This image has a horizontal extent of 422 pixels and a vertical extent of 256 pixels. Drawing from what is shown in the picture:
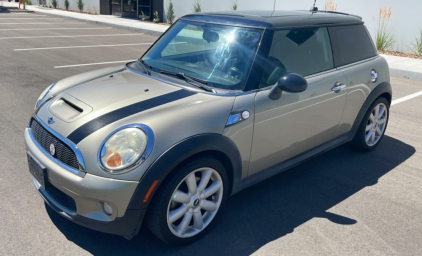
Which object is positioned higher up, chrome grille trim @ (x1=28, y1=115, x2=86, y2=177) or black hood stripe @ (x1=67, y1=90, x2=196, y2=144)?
black hood stripe @ (x1=67, y1=90, x2=196, y2=144)

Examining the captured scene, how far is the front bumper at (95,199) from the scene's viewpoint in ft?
8.64

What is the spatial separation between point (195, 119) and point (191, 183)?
45 centimetres

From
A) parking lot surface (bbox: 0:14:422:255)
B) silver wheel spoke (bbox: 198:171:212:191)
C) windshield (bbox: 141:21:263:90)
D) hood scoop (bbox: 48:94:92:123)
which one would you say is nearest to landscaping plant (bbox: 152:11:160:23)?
parking lot surface (bbox: 0:14:422:255)

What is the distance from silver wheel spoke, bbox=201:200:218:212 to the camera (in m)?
3.10

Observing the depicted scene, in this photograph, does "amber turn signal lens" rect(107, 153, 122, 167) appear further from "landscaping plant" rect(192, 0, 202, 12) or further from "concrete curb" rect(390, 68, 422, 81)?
"landscaping plant" rect(192, 0, 202, 12)

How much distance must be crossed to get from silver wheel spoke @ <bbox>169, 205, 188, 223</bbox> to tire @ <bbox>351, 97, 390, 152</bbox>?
2.56m

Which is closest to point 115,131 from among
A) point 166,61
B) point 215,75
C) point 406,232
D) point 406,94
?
point 215,75

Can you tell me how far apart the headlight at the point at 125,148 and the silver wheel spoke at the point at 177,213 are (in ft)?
1.60

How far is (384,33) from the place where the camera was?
1259cm

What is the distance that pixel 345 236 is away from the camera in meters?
3.28

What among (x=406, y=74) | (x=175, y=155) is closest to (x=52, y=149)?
(x=175, y=155)

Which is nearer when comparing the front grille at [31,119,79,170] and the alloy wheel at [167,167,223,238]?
the front grille at [31,119,79,170]

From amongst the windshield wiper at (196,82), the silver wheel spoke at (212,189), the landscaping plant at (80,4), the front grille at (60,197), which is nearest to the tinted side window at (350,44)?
the windshield wiper at (196,82)

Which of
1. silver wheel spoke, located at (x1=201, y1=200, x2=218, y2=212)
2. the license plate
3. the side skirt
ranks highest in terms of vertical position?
the license plate
